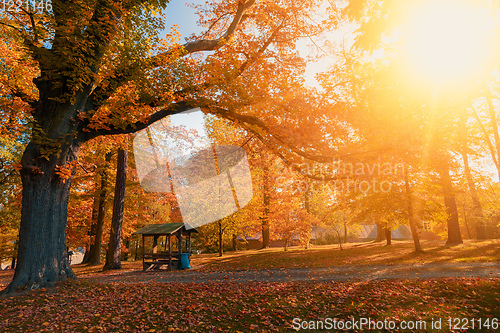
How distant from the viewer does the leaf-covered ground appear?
5.91m

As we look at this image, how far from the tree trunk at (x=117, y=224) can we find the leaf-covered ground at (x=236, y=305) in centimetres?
846

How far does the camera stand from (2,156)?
1995 centimetres

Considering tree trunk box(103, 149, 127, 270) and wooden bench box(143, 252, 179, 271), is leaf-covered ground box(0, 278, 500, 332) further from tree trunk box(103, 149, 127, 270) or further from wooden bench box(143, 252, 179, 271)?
tree trunk box(103, 149, 127, 270)

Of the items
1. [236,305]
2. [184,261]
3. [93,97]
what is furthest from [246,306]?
[184,261]

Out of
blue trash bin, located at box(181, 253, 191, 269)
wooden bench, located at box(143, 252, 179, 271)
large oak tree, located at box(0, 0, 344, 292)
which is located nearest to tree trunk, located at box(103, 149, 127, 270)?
wooden bench, located at box(143, 252, 179, 271)

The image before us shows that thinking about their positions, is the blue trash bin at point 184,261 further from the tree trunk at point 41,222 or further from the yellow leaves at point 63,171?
the yellow leaves at point 63,171

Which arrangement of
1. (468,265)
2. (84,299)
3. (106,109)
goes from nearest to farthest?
(84,299) < (106,109) < (468,265)

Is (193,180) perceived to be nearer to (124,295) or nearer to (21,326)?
(124,295)

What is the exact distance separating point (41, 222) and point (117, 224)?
29.6ft

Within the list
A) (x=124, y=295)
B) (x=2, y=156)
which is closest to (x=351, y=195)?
(x=124, y=295)

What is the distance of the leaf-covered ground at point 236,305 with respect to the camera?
5910 millimetres

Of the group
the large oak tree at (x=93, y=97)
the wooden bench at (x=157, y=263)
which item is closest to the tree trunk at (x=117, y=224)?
the wooden bench at (x=157, y=263)

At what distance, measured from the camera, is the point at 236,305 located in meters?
7.08

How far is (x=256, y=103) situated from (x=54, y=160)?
21.4 ft
